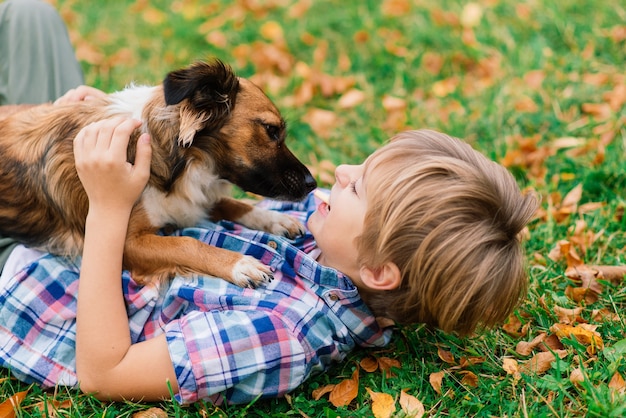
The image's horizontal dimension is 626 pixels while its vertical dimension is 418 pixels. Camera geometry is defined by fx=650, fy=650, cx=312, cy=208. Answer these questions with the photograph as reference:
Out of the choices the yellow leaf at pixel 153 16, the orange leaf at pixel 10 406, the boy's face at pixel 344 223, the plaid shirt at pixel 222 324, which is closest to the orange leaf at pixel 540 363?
the plaid shirt at pixel 222 324

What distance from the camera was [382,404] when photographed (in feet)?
7.61

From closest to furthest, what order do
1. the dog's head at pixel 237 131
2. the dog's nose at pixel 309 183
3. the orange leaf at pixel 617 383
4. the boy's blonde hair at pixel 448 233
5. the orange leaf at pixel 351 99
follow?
the boy's blonde hair at pixel 448 233 → the orange leaf at pixel 617 383 → the dog's head at pixel 237 131 → the dog's nose at pixel 309 183 → the orange leaf at pixel 351 99

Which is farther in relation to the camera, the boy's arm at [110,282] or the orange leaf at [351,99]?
the orange leaf at [351,99]

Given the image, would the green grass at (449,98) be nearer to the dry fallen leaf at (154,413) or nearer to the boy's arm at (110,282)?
the dry fallen leaf at (154,413)

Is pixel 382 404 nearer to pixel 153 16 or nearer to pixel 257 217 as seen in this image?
pixel 257 217

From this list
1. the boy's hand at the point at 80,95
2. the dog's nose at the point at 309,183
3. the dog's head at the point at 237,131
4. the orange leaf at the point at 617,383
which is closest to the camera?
the orange leaf at the point at 617,383

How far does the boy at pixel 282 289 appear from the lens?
2.13m

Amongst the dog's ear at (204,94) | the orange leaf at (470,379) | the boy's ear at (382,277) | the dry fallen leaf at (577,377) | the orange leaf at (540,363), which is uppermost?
the dog's ear at (204,94)

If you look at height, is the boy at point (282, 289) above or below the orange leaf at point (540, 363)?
above

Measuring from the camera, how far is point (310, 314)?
2.27m

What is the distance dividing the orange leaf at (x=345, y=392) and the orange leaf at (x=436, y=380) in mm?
279

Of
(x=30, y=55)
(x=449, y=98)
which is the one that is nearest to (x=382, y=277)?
(x=30, y=55)

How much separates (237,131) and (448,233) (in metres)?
0.98

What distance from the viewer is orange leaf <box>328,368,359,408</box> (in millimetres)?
2391
